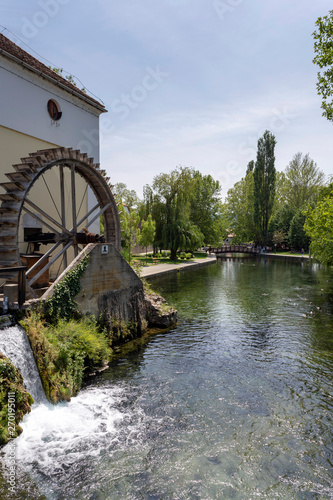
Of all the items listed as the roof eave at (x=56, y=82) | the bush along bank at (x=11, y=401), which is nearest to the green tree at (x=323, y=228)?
the roof eave at (x=56, y=82)

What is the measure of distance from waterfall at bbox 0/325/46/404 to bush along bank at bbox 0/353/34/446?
41 cm

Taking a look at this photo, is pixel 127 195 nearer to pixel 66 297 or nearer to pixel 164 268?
pixel 164 268

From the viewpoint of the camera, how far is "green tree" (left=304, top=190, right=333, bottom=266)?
1597 cm

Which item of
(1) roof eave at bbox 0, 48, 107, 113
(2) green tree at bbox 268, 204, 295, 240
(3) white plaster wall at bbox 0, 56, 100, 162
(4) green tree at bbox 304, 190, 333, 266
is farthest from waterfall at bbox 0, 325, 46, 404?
(2) green tree at bbox 268, 204, 295, 240

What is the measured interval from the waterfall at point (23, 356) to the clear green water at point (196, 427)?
1.57 feet

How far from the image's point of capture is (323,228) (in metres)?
17.5

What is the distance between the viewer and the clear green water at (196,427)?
4.64 m

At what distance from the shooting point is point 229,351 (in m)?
9.69

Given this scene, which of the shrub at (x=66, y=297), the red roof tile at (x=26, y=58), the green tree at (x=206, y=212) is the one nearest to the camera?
the shrub at (x=66, y=297)

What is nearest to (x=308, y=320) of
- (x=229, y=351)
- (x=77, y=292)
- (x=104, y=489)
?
(x=229, y=351)

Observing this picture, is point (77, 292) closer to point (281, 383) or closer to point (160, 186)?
point (281, 383)

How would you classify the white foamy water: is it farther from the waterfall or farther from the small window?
the small window

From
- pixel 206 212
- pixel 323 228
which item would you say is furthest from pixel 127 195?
pixel 323 228

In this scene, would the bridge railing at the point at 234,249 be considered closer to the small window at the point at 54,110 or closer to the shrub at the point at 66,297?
the small window at the point at 54,110
